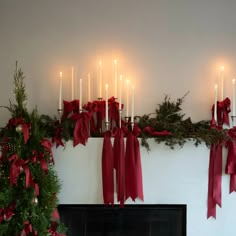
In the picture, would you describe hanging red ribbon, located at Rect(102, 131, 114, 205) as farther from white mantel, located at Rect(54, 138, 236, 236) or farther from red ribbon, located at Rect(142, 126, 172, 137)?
red ribbon, located at Rect(142, 126, 172, 137)

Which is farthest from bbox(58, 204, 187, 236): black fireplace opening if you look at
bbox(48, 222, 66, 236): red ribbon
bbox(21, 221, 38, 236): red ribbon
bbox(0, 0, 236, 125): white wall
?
bbox(0, 0, 236, 125): white wall

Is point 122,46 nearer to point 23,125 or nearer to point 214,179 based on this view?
point 23,125

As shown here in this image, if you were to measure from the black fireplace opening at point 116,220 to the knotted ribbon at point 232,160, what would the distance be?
36cm

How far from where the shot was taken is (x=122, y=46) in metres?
2.30

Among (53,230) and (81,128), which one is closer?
(53,230)

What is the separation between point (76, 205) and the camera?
6.91 ft

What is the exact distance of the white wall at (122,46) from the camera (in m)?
2.28

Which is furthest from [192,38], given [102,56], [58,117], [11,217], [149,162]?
[11,217]

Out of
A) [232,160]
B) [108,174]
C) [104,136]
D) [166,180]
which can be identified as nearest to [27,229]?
[108,174]

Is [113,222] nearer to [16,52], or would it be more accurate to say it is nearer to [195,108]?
[195,108]

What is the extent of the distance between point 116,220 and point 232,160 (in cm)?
88

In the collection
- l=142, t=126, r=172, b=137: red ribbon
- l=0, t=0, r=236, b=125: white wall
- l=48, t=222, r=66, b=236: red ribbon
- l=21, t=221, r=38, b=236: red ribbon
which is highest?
l=0, t=0, r=236, b=125: white wall

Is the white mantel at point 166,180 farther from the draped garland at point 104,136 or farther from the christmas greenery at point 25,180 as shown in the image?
the christmas greenery at point 25,180

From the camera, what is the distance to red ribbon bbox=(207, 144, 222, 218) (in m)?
2.10
